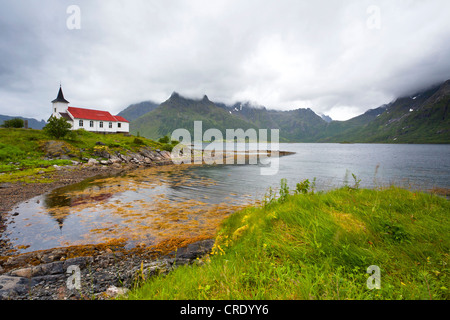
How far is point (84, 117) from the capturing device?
227 ft

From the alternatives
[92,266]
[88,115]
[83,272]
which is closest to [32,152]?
[88,115]

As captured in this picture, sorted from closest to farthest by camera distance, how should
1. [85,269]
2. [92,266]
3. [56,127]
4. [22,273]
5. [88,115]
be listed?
[22,273] < [85,269] < [92,266] < [56,127] < [88,115]

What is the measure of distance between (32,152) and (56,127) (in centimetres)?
1037

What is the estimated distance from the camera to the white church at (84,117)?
223 feet

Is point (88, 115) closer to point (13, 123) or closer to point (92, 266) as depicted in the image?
point (13, 123)

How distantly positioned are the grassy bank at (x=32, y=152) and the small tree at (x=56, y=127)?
131cm

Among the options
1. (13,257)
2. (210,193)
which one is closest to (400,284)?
(13,257)

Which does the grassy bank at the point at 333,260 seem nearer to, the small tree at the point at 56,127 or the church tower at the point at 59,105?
the small tree at the point at 56,127

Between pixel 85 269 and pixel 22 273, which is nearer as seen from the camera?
pixel 22 273

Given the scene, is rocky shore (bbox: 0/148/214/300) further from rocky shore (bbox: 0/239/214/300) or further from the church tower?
the church tower

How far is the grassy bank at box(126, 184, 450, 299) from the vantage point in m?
3.25

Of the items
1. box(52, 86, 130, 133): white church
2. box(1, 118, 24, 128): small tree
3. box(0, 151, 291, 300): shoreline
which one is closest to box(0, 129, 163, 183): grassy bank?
box(1, 118, 24, 128): small tree
